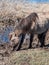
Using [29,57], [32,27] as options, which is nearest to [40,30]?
[32,27]

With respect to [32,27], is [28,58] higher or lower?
lower

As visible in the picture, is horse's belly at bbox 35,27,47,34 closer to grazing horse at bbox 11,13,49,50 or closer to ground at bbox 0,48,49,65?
grazing horse at bbox 11,13,49,50

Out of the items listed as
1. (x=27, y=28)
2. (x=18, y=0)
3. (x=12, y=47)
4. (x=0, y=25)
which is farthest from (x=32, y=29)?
(x=18, y=0)

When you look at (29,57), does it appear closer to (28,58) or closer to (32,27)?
(28,58)

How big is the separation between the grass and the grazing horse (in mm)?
1004

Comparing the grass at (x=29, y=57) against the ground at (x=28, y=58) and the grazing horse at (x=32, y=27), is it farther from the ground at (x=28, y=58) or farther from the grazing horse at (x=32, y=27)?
the grazing horse at (x=32, y=27)

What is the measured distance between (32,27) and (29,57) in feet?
6.21

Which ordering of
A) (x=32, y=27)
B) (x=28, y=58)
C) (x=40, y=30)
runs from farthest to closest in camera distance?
(x=40, y=30), (x=32, y=27), (x=28, y=58)

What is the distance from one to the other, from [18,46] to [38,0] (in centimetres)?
897

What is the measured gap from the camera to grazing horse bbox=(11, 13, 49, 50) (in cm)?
1130

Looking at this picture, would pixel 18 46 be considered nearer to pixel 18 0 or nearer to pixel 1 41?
pixel 1 41

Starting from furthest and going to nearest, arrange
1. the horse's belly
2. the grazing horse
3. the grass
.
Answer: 1. the horse's belly
2. the grazing horse
3. the grass

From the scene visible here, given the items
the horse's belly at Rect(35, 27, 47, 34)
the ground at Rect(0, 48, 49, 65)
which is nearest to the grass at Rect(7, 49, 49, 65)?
the ground at Rect(0, 48, 49, 65)

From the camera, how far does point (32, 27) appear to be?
11461 millimetres
